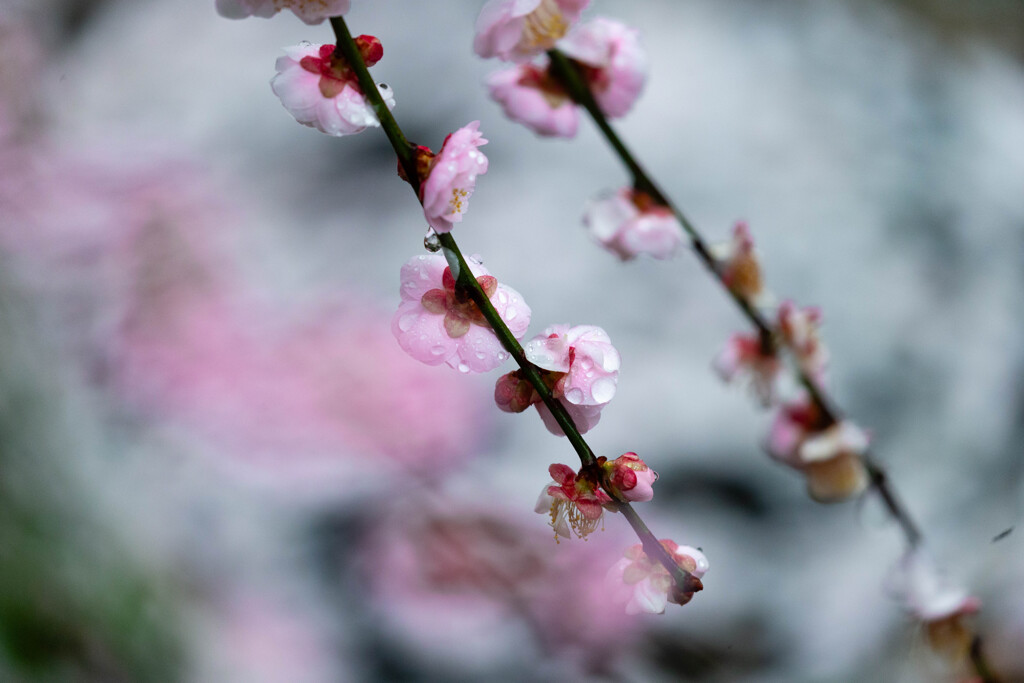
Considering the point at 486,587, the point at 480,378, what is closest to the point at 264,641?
the point at 486,587

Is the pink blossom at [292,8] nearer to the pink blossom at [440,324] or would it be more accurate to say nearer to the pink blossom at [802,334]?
the pink blossom at [440,324]

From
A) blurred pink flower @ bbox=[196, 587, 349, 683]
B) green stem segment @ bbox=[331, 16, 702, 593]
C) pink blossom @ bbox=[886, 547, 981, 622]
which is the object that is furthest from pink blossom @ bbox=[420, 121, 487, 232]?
blurred pink flower @ bbox=[196, 587, 349, 683]

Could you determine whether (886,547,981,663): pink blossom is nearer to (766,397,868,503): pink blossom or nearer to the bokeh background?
(766,397,868,503): pink blossom

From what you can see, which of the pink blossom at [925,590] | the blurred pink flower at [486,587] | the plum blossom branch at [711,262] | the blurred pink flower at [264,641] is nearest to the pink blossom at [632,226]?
the plum blossom branch at [711,262]

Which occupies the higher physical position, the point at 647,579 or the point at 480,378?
the point at 480,378

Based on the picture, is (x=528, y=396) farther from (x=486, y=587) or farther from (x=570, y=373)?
(x=486, y=587)

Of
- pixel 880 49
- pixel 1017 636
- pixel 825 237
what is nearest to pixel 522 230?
pixel 825 237
